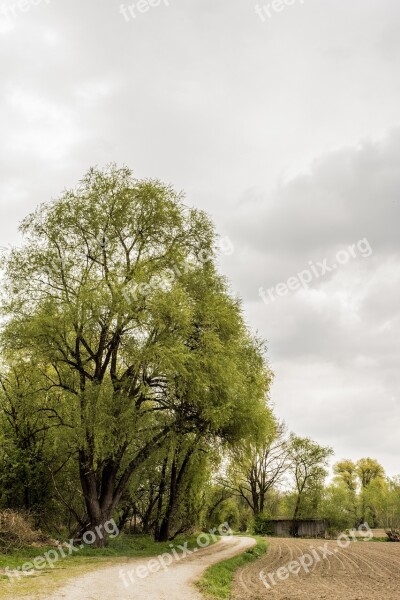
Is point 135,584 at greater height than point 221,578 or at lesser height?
greater

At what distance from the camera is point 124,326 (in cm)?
1931

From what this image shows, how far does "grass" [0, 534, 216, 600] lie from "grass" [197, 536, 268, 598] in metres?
3.22

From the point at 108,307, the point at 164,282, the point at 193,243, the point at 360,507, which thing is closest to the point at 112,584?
the point at 108,307

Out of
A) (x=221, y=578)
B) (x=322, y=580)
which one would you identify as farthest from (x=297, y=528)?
(x=221, y=578)

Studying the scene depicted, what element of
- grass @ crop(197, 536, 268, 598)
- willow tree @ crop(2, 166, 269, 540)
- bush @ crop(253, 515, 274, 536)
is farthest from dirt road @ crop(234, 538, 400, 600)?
bush @ crop(253, 515, 274, 536)

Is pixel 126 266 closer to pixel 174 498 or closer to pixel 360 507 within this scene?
pixel 174 498

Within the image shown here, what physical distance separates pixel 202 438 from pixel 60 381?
23.5 ft

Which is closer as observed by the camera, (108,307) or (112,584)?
(112,584)

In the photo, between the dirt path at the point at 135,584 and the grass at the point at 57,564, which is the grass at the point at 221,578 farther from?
the grass at the point at 57,564

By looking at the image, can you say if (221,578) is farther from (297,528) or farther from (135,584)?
(297,528)

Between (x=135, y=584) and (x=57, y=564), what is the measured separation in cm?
383

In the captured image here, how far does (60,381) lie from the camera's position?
19781 millimetres

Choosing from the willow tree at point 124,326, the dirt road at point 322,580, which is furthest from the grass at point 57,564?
the dirt road at point 322,580

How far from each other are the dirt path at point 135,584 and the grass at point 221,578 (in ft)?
0.88
